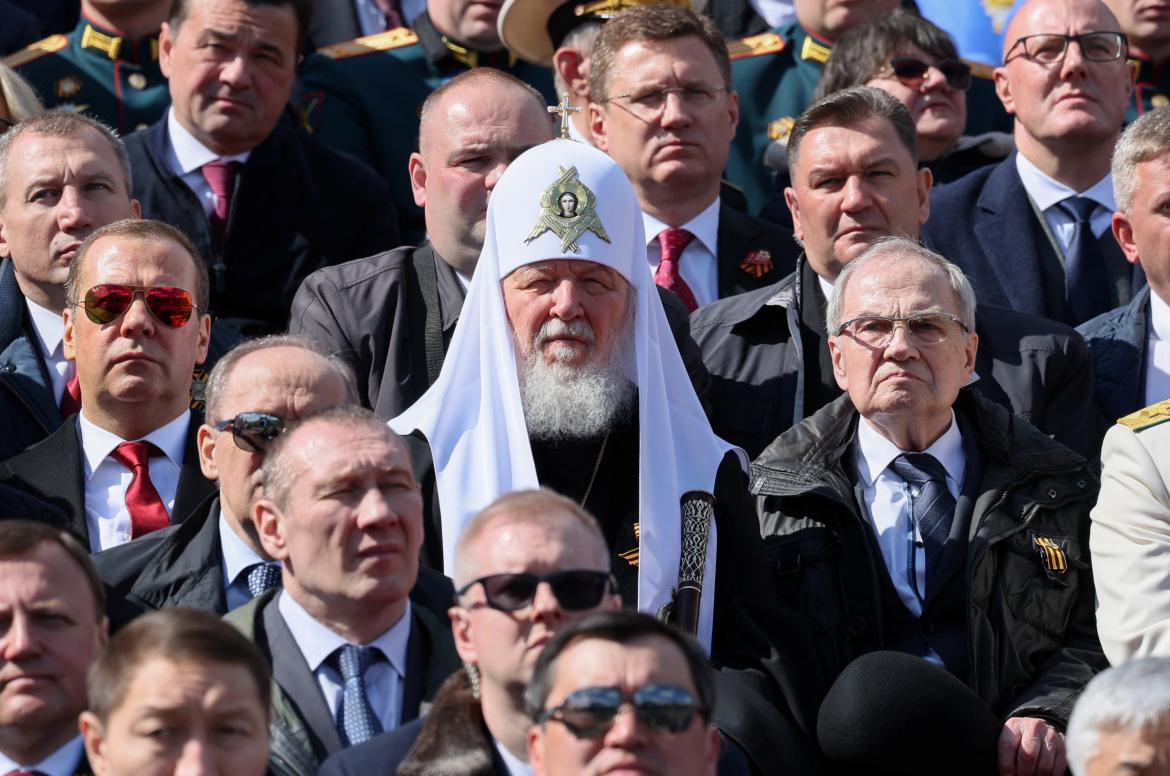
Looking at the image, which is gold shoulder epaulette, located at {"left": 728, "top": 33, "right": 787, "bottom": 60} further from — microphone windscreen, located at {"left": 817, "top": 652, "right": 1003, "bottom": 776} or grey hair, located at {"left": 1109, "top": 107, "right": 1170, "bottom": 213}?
microphone windscreen, located at {"left": 817, "top": 652, "right": 1003, "bottom": 776}

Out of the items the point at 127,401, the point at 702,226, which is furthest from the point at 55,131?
the point at 702,226

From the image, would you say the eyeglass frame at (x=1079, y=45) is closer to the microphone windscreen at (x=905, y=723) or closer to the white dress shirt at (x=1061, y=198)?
the white dress shirt at (x=1061, y=198)

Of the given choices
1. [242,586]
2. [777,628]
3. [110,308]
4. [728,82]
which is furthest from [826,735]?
[728,82]

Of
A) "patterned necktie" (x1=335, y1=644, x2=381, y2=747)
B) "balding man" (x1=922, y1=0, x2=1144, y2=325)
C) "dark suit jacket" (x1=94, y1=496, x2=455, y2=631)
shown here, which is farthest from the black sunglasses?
"patterned necktie" (x1=335, y1=644, x2=381, y2=747)

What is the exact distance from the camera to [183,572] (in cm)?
728

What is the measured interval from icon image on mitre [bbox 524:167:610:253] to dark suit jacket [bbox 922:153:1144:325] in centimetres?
196

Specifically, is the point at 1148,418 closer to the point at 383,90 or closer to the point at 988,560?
the point at 988,560

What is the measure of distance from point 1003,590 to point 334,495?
223cm

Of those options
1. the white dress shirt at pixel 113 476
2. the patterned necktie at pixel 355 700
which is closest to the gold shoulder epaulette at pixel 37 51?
the white dress shirt at pixel 113 476

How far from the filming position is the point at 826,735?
7051 millimetres

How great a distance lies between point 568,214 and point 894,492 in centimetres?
148

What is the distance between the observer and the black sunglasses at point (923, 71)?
10.2m

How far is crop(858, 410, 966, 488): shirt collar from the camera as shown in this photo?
26.0 ft

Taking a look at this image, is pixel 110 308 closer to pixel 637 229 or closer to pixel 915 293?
pixel 637 229
